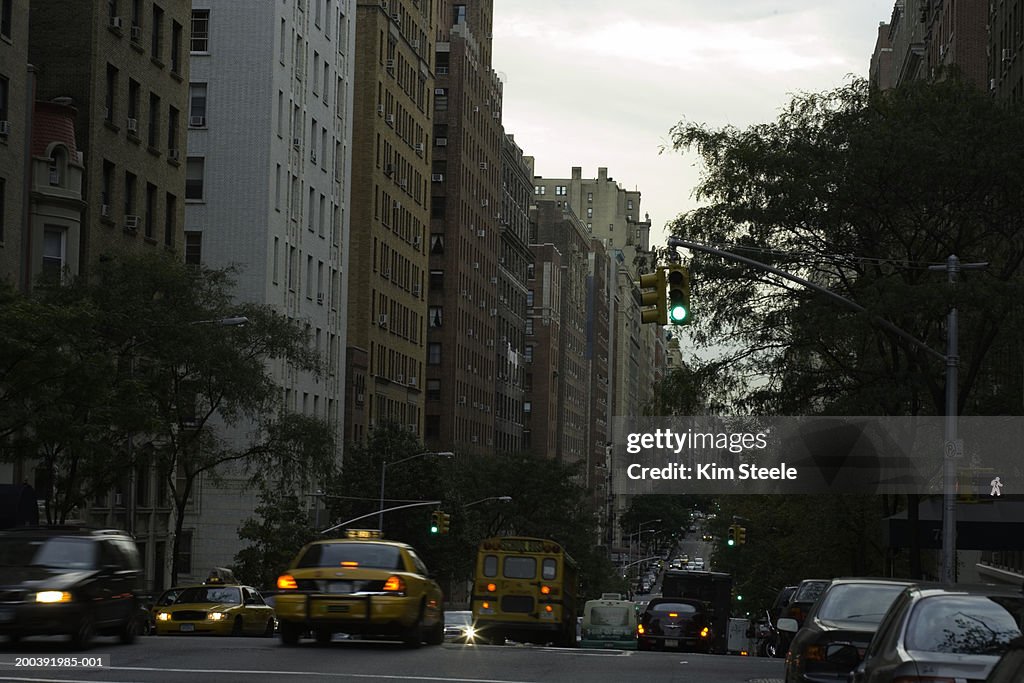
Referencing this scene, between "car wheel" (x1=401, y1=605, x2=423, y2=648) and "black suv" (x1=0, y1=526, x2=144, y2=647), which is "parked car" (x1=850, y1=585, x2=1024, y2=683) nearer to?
"black suv" (x1=0, y1=526, x2=144, y2=647)

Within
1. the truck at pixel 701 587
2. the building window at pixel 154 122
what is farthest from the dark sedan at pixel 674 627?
the building window at pixel 154 122

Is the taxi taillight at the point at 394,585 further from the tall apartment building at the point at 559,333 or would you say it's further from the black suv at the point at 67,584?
the tall apartment building at the point at 559,333

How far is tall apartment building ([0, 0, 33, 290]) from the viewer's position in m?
48.1

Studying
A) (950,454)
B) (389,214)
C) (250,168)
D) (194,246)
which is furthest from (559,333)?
(950,454)

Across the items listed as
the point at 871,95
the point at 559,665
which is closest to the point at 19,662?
the point at 559,665

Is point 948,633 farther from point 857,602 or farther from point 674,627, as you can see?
point 674,627

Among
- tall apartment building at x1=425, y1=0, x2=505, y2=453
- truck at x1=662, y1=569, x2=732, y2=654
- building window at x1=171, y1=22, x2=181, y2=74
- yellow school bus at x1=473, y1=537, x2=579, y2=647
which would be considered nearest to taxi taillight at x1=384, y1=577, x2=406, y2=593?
Answer: yellow school bus at x1=473, y1=537, x2=579, y2=647

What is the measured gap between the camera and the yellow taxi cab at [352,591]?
882 inches

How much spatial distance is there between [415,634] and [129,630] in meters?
4.02

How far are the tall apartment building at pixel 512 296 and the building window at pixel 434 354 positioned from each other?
19371 millimetres

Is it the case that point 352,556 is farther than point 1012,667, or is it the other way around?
point 352,556

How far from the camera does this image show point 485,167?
462 feet

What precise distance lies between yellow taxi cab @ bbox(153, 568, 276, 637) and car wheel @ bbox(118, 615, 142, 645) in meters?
13.8

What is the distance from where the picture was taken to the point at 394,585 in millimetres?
22516
